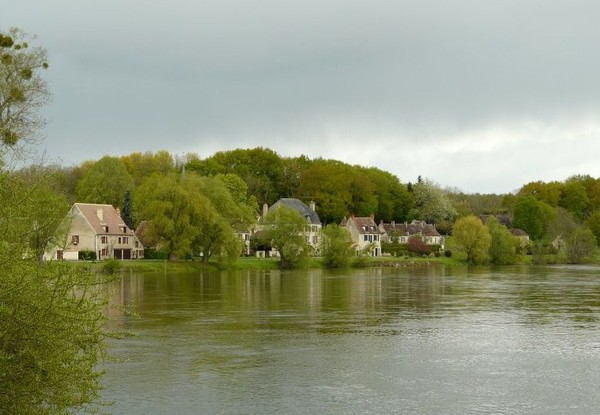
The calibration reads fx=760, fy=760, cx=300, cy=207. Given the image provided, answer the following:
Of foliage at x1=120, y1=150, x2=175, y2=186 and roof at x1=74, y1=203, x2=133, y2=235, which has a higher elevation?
foliage at x1=120, y1=150, x2=175, y2=186

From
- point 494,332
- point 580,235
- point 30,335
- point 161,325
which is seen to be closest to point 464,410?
point 30,335

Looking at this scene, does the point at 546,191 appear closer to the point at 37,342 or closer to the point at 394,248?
the point at 394,248

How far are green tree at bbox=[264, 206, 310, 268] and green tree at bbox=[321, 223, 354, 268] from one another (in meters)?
4.09

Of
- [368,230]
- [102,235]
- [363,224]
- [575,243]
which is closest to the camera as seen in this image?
[102,235]

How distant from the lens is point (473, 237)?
109375 mm

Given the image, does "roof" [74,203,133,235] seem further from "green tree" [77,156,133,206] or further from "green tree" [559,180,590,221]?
"green tree" [559,180,590,221]

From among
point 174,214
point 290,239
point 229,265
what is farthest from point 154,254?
point 290,239

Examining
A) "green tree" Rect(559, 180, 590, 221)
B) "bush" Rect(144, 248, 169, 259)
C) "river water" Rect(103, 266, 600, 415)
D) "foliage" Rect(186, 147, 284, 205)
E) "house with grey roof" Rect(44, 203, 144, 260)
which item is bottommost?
"river water" Rect(103, 266, 600, 415)

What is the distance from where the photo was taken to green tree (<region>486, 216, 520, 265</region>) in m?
113

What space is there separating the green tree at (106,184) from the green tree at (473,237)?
163ft

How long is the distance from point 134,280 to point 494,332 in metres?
39.6

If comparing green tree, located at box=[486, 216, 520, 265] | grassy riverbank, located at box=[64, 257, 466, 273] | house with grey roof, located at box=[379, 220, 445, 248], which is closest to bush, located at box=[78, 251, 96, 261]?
grassy riverbank, located at box=[64, 257, 466, 273]

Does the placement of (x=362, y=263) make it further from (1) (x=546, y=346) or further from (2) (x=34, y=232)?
(2) (x=34, y=232)

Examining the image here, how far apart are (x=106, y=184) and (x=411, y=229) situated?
54368 millimetres
